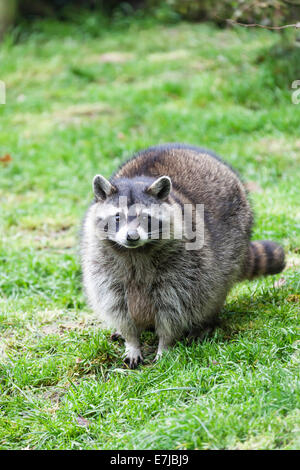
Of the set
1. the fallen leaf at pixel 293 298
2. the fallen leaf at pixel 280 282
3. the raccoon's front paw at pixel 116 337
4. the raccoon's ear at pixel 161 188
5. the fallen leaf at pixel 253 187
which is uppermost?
the raccoon's ear at pixel 161 188

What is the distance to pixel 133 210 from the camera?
4.02m

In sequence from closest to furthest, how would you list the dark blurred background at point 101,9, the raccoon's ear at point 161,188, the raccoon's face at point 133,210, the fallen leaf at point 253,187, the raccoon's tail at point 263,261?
the raccoon's face at point 133,210
the raccoon's ear at point 161,188
the raccoon's tail at point 263,261
the fallen leaf at point 253,187
the dark blurred background at point 101,9

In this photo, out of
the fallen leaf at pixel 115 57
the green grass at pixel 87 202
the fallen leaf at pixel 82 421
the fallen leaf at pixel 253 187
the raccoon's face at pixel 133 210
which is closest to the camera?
the green grass at pixel 87 202

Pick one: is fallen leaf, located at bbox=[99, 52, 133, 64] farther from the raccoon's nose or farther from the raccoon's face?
the raccoon's nose

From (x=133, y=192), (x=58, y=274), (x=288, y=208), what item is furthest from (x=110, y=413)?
(x=288, y=208)

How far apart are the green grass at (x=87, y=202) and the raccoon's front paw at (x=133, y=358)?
8 cm

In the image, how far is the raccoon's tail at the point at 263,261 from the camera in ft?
16.2

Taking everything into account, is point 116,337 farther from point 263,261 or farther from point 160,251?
point 263,261

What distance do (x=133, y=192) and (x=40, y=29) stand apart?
31.6 feet

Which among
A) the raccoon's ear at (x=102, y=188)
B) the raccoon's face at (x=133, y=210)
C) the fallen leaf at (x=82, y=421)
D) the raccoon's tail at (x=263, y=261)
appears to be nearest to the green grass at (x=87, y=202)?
the fallen leaf at (x=82, y=421)

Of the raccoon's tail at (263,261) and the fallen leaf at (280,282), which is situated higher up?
the raccoon's tail at (263,261)

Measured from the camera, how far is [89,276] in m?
4.48

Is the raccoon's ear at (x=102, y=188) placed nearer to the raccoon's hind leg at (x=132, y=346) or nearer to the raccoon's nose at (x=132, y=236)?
the raccoon's nose at (x=132, y=236)

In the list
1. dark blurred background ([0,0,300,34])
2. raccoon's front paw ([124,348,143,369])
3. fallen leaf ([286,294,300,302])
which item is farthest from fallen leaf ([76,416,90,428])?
dark blurred background ([0,0,300,34])
